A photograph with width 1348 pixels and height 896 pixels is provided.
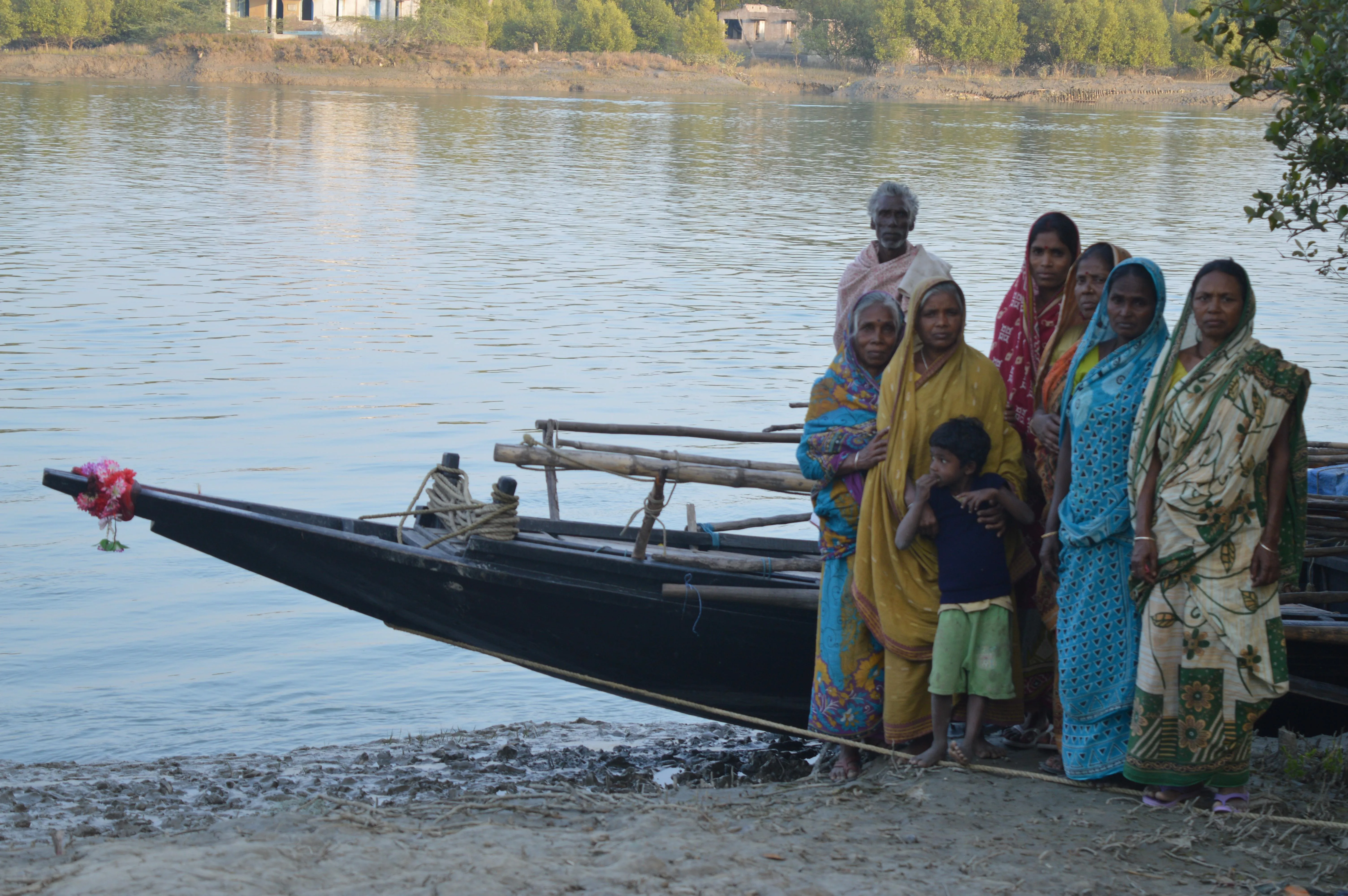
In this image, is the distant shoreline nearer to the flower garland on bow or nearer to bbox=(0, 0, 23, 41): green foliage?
bbox=(0, 0, 23, 41): green foliage

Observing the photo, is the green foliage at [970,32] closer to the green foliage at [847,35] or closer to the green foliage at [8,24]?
the green foliage at [847,35]

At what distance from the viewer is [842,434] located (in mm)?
3814

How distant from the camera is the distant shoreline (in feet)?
175

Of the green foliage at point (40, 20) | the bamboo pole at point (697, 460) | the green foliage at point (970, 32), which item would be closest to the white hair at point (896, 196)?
the bamboo pole at point (697, 460)

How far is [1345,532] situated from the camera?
4.21 meters

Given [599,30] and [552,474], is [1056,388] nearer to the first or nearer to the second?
[552,474]

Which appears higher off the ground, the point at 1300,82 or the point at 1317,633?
the point at 1300,82

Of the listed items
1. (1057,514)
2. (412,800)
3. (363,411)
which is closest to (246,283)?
(363,411)

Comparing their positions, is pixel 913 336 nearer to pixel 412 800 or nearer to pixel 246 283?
pixel 412 800

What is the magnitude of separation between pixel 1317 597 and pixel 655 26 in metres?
66.1

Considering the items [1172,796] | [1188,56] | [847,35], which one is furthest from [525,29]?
[1172,796]

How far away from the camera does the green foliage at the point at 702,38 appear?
6372cm

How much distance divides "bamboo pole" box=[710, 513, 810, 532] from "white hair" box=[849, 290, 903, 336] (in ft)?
4.45

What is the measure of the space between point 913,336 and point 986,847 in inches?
53.6
